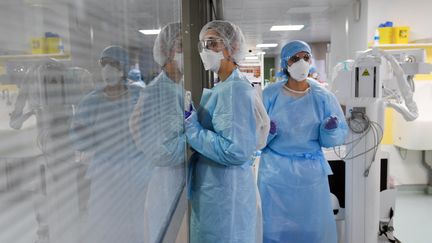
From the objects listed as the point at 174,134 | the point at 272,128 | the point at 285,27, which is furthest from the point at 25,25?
the point at 285,27

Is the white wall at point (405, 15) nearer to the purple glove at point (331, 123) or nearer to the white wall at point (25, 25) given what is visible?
Result: the purple glove at point (331, 123)

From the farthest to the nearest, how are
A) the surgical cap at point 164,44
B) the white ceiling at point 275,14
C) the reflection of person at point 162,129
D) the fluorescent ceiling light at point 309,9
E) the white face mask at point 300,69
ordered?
the fluorescent ceiling light at point 309,9 → the white ceiling at point 275,14 → the white face mask at point 300,69 → the surgical cap at point 164,44 → the reflection of person at point 162,129

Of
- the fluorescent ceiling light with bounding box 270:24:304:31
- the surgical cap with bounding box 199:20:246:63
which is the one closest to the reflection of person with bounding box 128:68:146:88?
the surgical cap with bounding box 199:20:246:63

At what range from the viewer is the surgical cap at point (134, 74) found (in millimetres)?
848

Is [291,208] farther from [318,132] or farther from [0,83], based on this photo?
[0,83]

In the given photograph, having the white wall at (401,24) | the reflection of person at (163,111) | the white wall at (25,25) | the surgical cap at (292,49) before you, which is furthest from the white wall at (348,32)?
the white wall at (25,25)

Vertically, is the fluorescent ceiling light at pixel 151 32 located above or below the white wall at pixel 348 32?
below

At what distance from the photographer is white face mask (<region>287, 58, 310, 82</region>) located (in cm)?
226

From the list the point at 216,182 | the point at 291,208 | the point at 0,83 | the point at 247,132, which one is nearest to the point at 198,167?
the point at 216,182

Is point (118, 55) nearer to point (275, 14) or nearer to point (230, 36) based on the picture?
point (230, 36)

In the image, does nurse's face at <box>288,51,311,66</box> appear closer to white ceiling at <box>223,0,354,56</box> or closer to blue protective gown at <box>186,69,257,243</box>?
blue protective gown at <box>186,69,257,243</box>

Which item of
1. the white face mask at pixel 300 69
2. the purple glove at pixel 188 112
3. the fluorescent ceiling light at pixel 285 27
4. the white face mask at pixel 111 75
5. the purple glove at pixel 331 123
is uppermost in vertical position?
the fluorescent ceiling light at pixel 285 27

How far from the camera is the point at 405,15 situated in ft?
14.7

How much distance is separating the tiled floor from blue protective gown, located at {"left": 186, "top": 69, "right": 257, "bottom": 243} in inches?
81.0
